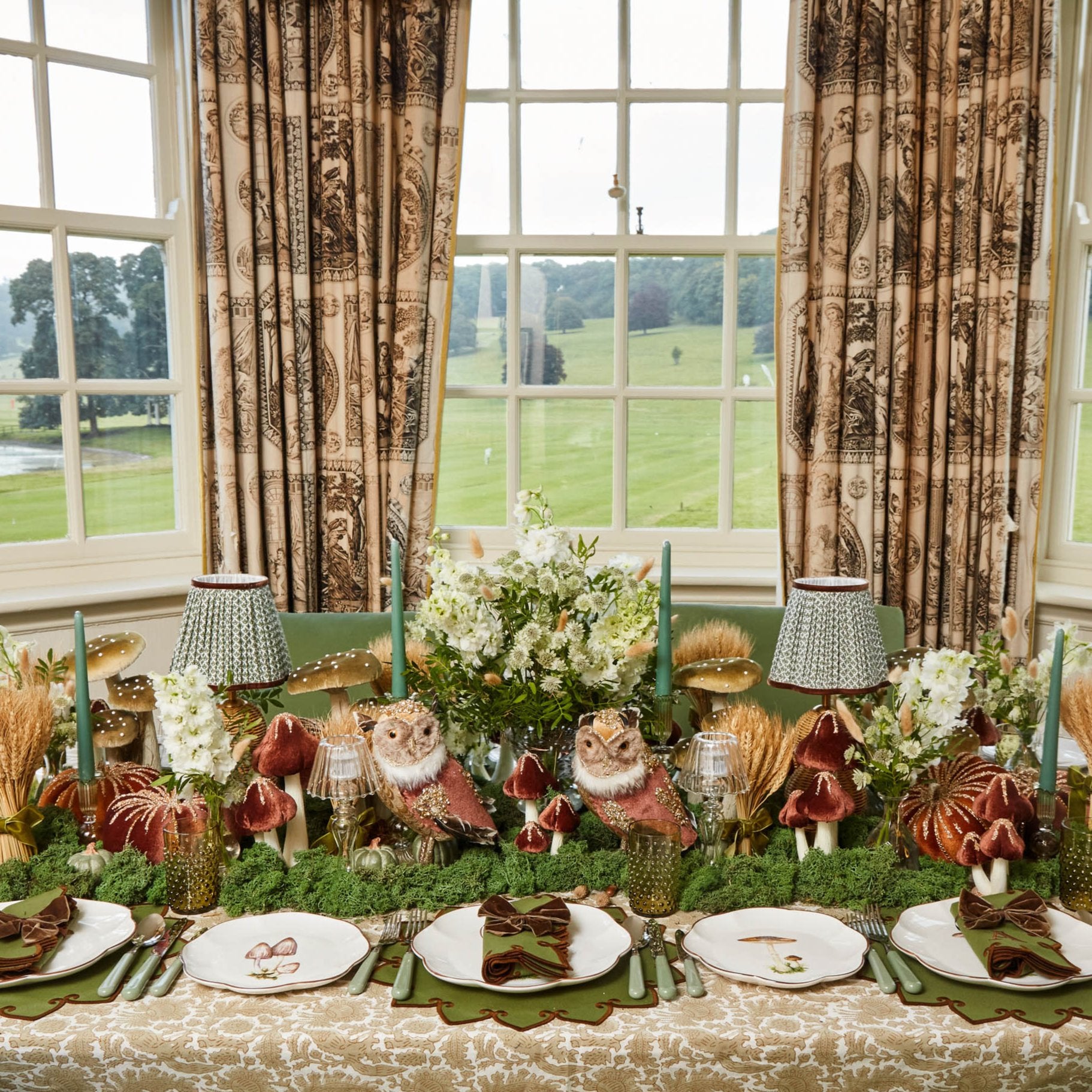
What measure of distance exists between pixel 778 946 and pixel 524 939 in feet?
0.82

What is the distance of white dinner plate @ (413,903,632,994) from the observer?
2.96 ft

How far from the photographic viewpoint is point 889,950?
0.96m

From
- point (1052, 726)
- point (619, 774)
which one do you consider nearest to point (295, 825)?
point (619, 774)

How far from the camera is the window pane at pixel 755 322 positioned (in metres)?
2.91

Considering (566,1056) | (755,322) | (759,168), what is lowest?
(566,1056)

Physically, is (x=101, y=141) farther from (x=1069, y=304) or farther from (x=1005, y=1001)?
(x=1005, y=1001)

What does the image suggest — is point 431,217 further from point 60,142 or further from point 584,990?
point 584,990

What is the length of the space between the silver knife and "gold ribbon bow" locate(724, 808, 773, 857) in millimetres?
601

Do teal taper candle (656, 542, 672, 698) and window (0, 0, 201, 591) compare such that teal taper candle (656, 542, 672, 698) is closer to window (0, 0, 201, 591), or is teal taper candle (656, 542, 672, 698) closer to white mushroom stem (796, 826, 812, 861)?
white mushroom stem (796, 826, 812, 861)

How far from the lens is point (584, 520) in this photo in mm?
3027

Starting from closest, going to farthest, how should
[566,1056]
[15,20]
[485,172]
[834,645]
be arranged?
1. [566,1056]
2. [834,645]
3. [15,20]
4. [485,172]

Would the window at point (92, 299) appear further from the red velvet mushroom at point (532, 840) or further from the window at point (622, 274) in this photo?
the red velvet mushroom at point (532, 840)

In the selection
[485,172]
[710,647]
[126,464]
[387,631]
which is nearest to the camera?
[710,647]

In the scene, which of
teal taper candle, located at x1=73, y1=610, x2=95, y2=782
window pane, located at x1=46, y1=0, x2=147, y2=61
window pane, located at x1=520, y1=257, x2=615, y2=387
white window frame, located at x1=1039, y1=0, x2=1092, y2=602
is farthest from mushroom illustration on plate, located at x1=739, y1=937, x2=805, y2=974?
window pane, located at x1=46, y1=0, x2=147, y2=61
